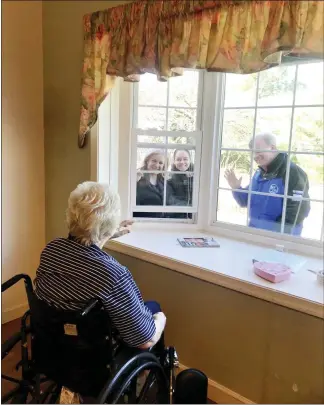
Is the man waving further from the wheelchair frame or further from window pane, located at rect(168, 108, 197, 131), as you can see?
the wheelchair frame

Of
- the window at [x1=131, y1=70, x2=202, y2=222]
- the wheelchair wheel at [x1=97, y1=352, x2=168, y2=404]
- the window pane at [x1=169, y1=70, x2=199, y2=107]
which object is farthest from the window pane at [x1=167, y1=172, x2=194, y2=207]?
the wheelchair wheel at [x1=97, y1=352, x2=168, y2=404]

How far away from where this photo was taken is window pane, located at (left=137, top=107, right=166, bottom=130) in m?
2.30

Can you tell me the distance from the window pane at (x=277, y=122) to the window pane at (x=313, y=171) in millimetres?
116

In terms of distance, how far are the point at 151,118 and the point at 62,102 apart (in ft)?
2.12

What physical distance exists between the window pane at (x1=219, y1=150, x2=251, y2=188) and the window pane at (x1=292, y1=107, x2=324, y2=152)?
11.6 inches

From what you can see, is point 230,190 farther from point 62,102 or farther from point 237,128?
point 62,102

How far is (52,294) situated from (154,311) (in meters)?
0.51

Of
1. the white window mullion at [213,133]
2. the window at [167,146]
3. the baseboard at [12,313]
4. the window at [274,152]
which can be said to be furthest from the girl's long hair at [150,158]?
the baseboard at [12,313]

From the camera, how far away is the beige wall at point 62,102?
2340 mm

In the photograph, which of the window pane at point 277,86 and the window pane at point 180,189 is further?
the window pane at point 180,189

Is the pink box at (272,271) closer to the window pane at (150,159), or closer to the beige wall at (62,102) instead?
the window pane at (150,159)

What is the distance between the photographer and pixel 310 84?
1863mm

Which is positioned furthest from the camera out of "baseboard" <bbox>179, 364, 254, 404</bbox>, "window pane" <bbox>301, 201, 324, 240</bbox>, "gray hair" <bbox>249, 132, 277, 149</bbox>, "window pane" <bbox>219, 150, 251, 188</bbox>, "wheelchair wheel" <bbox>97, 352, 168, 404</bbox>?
"window pane" <bbox>219, 150, 251, 188</bbox>

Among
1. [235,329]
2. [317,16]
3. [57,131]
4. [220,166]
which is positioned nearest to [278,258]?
[235,329]
